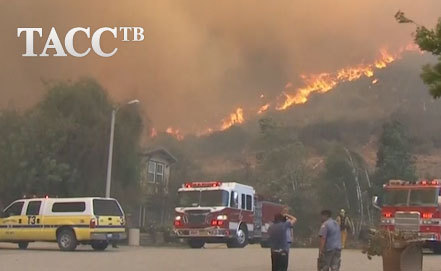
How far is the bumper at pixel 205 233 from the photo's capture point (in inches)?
983

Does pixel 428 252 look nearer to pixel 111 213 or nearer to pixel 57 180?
pixel 111 213

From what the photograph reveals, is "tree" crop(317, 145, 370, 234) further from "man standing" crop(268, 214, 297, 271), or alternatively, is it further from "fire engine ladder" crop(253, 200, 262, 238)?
"man standing" crop(268, 214, 297, 271)

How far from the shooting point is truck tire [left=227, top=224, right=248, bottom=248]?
26000mm

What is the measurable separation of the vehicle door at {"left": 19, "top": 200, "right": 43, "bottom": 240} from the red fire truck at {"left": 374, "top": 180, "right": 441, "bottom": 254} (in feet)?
34.7

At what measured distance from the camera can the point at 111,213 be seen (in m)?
22.9

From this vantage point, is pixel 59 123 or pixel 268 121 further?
pixel 268 121

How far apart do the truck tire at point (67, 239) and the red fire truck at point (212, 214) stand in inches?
173

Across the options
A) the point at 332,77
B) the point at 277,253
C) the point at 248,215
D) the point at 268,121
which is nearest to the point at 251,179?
the point at 268,121

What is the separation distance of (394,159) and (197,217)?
34434 mm

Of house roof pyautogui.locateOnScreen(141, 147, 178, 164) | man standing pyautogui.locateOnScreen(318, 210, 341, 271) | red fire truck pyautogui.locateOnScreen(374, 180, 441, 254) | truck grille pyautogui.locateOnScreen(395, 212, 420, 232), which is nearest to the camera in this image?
man standing pyautogui.locateOnScreen(318, 210, 341, 271)

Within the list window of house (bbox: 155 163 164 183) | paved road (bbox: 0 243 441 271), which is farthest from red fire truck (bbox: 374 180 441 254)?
window of house (bbox: 155 163 164 183)

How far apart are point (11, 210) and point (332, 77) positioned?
89.2 m

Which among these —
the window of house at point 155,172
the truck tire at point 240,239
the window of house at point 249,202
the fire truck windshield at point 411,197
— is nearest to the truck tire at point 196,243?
the truck tire at point 240,239

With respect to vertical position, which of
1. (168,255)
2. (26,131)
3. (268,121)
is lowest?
(168,255)
